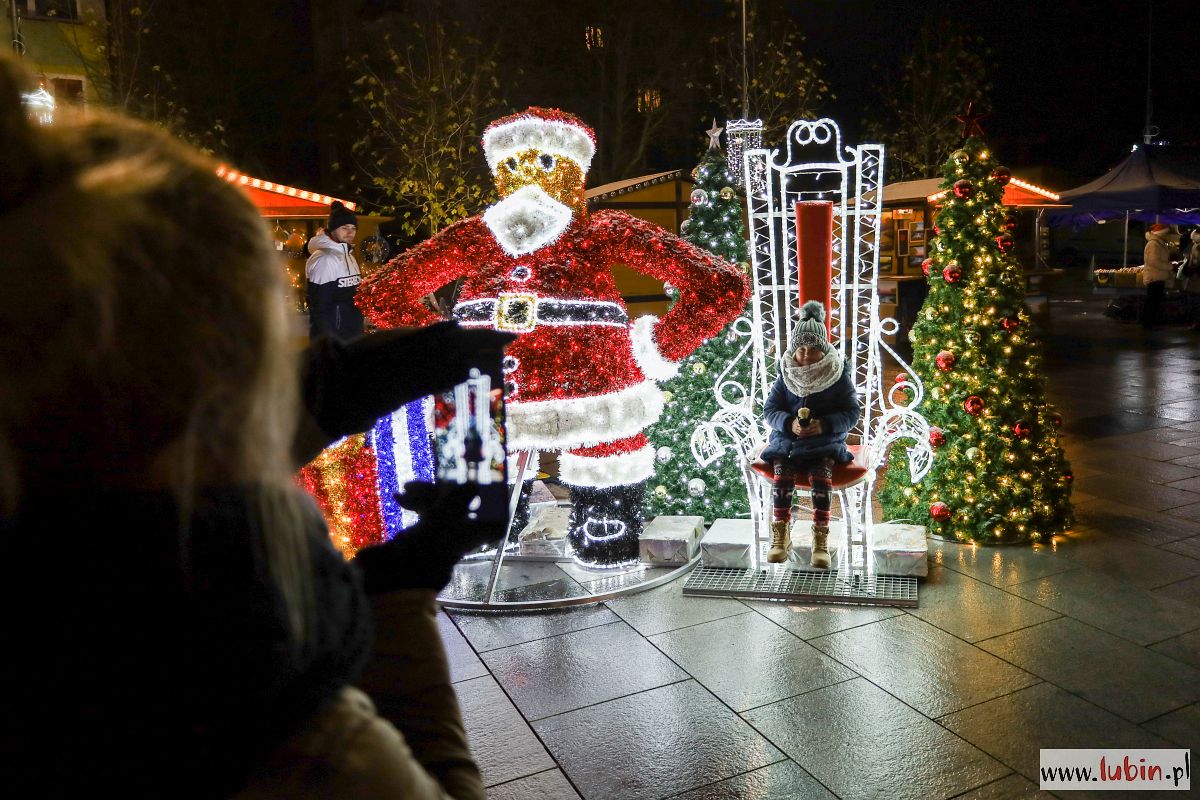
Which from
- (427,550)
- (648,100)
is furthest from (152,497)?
(648,100)

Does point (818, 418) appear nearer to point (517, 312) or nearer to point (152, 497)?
point (517, 312)

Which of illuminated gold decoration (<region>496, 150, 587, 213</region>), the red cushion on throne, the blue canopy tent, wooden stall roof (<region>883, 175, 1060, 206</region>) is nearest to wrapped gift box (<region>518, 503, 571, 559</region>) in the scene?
the red cushion on throne

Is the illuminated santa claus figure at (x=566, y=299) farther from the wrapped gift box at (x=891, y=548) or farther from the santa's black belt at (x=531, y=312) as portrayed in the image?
the wrapped gift box at (x=891, y=548)

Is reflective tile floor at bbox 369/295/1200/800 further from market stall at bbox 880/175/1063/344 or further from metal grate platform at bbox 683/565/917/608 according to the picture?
market stall at bbox 880/175/1063/344

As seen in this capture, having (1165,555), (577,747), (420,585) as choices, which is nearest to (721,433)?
(1165,555)

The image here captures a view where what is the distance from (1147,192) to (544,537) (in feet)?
44.8

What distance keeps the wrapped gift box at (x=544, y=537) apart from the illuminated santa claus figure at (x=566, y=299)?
50 centimetres

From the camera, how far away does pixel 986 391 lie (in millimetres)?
5574

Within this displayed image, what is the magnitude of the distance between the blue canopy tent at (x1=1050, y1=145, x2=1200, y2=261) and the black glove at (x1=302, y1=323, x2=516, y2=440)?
54.3 ft

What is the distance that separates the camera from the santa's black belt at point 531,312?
16.0 ft

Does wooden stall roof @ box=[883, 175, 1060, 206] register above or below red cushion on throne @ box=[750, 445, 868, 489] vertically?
above

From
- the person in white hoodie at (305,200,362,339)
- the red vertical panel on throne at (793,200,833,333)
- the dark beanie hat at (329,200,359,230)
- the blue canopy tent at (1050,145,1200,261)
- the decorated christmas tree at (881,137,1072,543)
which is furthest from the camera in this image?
the blue canopy tent at (1050,145,1200,261)

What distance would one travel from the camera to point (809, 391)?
4.97 metres

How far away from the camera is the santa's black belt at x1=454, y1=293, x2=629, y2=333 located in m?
4.87
